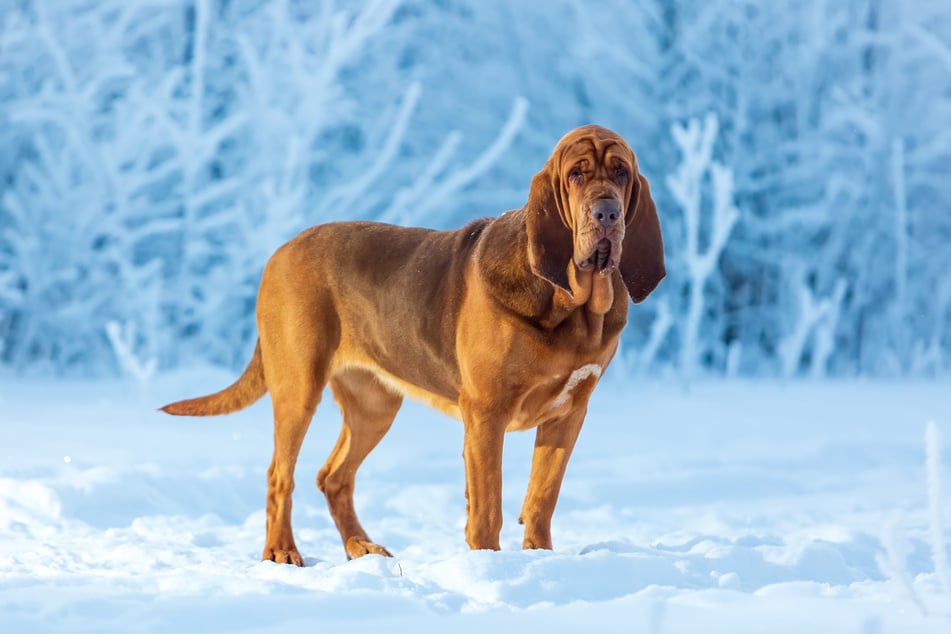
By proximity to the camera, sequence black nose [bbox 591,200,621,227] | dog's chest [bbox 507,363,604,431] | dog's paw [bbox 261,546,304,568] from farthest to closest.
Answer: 1. dog's paw [bbox 261,546,304,568]
2. dog's chest [bbox 507,363,604,431]
3. black nose [bbox 591,200,621,227]

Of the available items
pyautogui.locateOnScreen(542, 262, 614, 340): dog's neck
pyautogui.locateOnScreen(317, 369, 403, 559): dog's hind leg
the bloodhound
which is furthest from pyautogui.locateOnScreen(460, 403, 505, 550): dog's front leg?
pyautogui.locateOnScreen(317, 369, 403, 559): dog's hind leg

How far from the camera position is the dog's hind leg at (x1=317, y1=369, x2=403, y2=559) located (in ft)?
15.9

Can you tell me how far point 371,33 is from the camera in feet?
30.9

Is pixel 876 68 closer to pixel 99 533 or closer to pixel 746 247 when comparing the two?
pixel 746 247

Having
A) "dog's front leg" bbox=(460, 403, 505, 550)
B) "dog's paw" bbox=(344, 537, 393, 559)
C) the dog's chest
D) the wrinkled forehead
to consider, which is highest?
the wrinkled forehead

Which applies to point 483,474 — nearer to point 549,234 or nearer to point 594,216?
point 549,234

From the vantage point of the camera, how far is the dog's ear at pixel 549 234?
143 inches

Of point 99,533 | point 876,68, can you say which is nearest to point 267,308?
point 99,533

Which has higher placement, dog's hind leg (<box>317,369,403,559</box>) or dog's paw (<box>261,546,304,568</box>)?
dog's hind leg (<box>317,369,403,559</box>)

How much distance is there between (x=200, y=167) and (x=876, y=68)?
6.19 m

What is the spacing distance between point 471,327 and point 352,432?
1208mm

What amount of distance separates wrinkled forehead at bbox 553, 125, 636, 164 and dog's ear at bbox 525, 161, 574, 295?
0.27 ft

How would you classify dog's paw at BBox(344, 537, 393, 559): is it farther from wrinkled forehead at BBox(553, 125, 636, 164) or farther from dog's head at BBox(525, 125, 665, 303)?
wrinkled forehead at BBox(553, 125, 636, 164)

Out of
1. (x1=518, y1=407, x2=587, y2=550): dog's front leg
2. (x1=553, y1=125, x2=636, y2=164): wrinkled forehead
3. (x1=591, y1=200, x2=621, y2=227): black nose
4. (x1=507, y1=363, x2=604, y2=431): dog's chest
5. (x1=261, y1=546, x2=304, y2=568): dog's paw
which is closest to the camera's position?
(x1=591, y1=200, x2=621, y2=227): black nose
